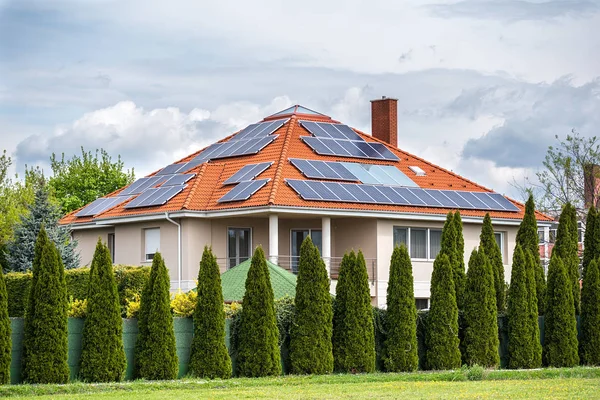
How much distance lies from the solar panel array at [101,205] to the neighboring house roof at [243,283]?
12798 millimetres

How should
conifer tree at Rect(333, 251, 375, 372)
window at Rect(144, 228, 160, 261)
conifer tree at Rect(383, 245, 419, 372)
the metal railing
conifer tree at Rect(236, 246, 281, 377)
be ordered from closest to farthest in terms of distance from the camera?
1. conifer tree at Rect(236, 246, 281, 377)
2. conifer tree at Rect(333, 251, 375, 372)
3. conifer tree at Rect(383, 245, 419, 372)
4. the metal railing
5. window at Rect(144, 228, 160, 261)

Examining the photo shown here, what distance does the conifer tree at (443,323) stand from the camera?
28.4 m

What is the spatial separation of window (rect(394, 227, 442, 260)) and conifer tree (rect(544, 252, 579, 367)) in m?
10.3

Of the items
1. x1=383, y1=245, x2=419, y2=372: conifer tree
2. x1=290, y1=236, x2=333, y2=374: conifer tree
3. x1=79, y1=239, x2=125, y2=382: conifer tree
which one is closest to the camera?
x1=79, y1=239, x2=125, y2=382: conifer tree

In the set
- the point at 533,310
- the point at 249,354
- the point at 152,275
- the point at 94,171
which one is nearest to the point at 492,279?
the point at 533,310

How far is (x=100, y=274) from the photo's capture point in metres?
24.5

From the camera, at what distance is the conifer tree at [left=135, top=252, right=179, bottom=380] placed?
24.7 metres

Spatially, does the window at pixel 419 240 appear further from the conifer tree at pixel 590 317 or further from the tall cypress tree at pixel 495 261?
the conifer tree at pixel 590 317

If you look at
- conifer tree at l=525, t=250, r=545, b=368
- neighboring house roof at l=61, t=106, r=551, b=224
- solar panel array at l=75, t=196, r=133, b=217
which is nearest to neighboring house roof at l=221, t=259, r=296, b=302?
neighboring house roof at l=61, t=106, r=551, b=224

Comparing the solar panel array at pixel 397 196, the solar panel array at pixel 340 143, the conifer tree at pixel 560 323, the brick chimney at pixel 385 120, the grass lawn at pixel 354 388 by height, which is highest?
the brick chimney at pixel 385 120

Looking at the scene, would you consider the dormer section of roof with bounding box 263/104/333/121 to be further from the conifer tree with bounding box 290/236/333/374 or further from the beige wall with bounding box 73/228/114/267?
the conifer tree with bounding box 290/236/333/374

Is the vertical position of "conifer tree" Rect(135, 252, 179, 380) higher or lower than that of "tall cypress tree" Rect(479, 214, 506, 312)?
lower

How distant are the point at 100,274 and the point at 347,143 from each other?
21245 millimetres

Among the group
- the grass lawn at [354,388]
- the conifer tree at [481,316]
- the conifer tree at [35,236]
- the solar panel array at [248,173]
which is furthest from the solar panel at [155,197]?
the grass lawn at [354,388]
